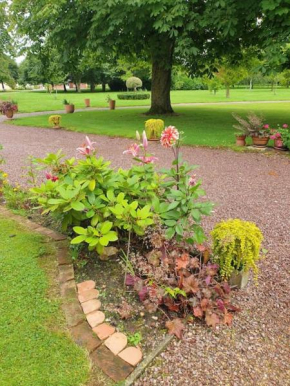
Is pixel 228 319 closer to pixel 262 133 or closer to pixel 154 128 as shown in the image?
pixel 262 133

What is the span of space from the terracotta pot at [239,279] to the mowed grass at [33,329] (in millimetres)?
1208

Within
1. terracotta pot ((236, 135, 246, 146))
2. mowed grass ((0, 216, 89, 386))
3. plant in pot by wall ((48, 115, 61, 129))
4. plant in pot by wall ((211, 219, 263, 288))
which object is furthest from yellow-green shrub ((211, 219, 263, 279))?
plant in pot by wall ((48, 115, 61, 129))

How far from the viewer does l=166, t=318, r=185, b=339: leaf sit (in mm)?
1769

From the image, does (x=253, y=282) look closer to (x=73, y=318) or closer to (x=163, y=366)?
(x=163, y=366)

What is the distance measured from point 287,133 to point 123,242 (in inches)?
217

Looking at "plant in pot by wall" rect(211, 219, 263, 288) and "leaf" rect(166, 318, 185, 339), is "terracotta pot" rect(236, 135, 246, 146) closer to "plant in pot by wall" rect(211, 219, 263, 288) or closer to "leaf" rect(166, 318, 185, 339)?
"plant in pot by wall" rect(211, 219, 263, 288)

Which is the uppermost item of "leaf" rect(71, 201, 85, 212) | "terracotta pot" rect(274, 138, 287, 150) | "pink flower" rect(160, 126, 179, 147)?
"pink flower" rect(160, 126, 179, 147)

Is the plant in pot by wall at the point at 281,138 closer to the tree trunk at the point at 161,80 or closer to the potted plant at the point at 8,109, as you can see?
the tree trunk at the point at 161,80

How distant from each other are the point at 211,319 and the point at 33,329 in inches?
45.3

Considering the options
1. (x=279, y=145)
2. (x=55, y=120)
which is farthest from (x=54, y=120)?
(x=279, y=145)

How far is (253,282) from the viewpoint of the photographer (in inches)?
91.2

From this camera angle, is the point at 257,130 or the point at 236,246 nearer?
the point at 236,246

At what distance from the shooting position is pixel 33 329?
→ 1793mm

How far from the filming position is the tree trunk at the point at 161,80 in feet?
40.8
